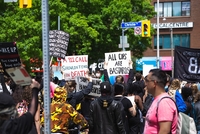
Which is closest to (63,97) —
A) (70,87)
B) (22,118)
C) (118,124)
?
(118,124)

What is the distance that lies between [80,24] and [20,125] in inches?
1145

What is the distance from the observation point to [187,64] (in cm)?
1255

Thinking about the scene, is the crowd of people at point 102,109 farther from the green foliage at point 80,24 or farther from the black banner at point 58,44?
the green foliage at point 80,24

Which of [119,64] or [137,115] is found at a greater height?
[119,64]

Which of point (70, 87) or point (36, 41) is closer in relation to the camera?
point (70, 87)

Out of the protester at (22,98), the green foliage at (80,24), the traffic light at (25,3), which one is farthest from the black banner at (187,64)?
the green foliage at (80,24)

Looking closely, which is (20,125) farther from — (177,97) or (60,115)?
(177,97)

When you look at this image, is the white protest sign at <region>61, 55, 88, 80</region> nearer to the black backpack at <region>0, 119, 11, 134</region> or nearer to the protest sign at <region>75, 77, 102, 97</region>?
the protest sign at <region>75, 77, 102, 97</region>

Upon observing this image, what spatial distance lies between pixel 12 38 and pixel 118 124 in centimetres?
2337

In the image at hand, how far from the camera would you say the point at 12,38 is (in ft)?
100

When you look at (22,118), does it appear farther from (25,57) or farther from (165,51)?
(165,51)

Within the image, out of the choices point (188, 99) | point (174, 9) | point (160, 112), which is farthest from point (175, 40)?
point (160, 112)

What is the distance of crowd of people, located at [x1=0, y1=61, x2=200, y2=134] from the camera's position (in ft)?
15.5

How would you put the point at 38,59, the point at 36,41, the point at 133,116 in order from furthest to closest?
the point at 38,59 → the point at 36,41 → the point at 133,116
